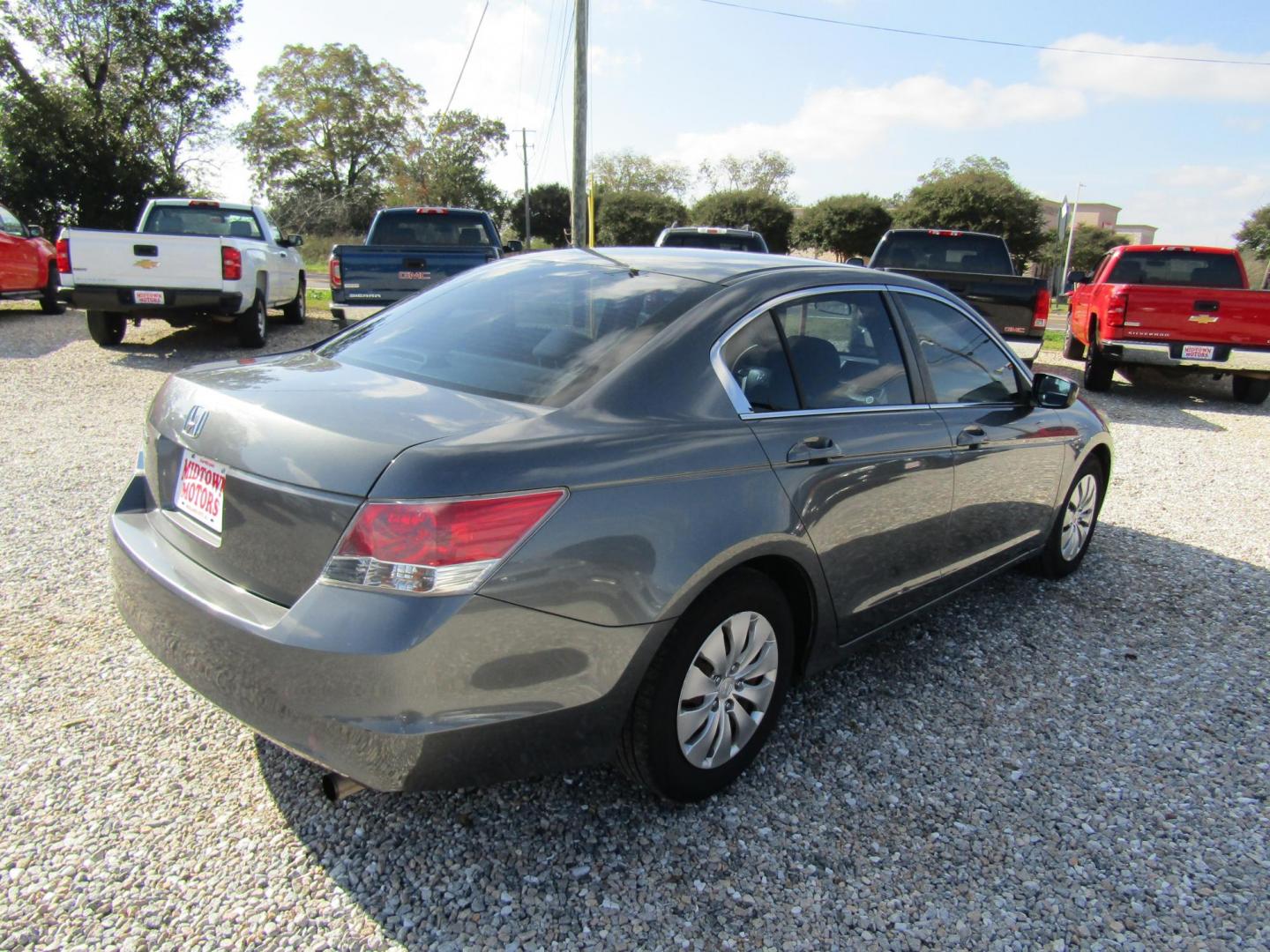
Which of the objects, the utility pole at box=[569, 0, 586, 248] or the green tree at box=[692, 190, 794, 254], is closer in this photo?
the utility pole at box=[569, 0, 586, 248]

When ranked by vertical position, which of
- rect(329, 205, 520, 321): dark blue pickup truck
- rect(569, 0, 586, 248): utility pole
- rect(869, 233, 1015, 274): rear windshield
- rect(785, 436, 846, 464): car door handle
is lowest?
rect(785, 436, 846, 464): car door handle

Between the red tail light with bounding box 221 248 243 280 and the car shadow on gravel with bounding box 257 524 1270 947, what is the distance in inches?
339

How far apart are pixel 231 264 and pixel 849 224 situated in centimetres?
3717

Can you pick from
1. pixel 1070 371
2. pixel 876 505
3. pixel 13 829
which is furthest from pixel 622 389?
pixel 1070 371

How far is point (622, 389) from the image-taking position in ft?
7.72

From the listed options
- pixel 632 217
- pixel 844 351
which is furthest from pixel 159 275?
pixel 632 217

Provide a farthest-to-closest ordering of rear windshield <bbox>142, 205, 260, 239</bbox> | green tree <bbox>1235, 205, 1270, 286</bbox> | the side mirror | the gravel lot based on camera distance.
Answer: green tree <bbox>1235, 205, 1270, 286</bbox> < rear windshield <bbox>142, 205, 260, 239</bbox> < the side mirror < the gravel lot

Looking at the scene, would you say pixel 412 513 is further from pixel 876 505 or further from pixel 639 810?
pixel 876 505

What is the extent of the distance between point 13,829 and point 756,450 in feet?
7.53

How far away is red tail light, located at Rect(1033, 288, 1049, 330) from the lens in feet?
32.0

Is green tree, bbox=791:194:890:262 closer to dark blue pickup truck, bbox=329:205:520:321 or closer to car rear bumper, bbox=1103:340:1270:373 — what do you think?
car rear bumper, bbox=1103:340:1270:373

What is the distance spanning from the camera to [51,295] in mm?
13977

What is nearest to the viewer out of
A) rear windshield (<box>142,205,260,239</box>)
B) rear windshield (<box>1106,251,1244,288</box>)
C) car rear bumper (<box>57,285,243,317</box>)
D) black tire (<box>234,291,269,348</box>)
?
car rear bumper (<box>57,285,243,317</box>)

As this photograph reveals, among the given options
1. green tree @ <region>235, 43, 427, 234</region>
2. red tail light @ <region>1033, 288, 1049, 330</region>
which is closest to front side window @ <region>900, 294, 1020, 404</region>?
red tail light @ <region>1033, 288, 1049, 330</region>
